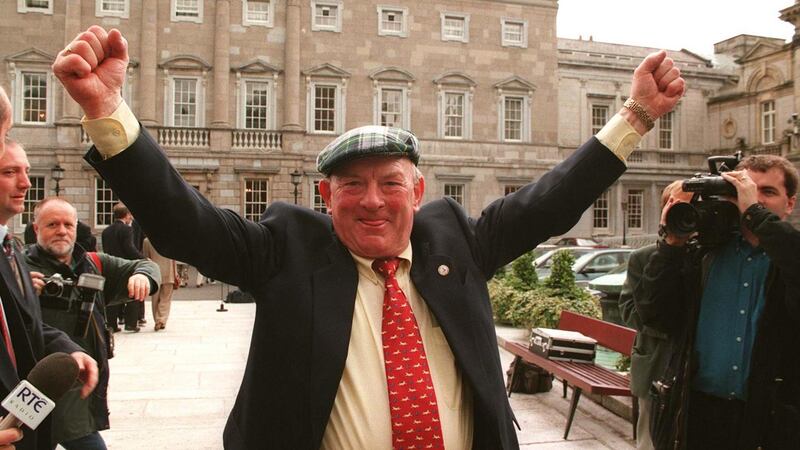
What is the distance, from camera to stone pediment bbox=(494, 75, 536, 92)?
3095 cm

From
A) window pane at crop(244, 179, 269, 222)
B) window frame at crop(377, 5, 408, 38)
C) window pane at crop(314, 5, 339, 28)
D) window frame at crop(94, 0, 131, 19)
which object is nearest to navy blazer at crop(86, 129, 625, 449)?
window pane at crop(244, 179, 269, 222)

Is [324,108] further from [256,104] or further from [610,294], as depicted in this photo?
[610,294]

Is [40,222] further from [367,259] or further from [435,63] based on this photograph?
[435,63]

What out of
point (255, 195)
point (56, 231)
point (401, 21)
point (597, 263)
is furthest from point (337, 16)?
point (56, 231)

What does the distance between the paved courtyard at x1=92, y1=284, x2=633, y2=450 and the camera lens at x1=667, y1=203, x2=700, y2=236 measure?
115 inches

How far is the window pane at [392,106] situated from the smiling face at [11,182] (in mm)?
26771

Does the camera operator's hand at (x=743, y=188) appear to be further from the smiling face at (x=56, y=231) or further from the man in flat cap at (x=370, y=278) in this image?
the smiling face at (x=56, y=231)

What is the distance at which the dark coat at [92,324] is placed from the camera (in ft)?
12.5

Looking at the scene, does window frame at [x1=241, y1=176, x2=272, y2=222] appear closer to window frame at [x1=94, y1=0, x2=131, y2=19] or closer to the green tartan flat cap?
window frame at [x1=94, y1=0, x2=131, y2=19]

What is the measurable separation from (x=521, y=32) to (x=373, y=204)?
104ft

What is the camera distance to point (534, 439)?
18.1ft

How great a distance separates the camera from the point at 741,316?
301 cm

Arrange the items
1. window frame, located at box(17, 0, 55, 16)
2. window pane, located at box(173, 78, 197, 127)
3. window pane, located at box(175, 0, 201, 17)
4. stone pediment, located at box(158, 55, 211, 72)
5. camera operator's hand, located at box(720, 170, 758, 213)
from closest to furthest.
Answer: camera operator's hand, located at box(720, 170, 758, 213)
window frame, located at box(17, 0, 55, 16)
stone pediment, located at box(158, 55, 211, 72)
window pane, located at box(175, 0, 201, 17)
window pane, located at box(173, 78, 197, 127)

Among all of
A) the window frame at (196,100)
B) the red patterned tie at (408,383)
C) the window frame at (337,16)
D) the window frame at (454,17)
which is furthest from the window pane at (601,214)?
the red patterned tie at (408,383)
